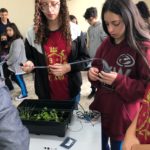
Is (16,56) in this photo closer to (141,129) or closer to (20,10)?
(20,10)

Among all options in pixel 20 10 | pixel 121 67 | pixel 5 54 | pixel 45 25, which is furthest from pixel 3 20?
pixel 121 67

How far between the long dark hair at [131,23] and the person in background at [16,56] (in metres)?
2.34

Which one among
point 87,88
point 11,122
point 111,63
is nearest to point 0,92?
point 11,122

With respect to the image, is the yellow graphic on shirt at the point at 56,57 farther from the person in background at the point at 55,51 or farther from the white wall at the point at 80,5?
the white wall at the point at 80,5

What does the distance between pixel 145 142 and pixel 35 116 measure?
1.89 feet

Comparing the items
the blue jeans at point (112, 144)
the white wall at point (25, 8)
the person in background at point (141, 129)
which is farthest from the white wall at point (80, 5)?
the person in background at point (141, 129)

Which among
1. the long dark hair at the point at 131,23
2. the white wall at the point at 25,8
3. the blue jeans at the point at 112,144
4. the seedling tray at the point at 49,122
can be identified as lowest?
the blue jeans at the point at 112,144

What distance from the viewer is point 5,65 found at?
12.9 feet

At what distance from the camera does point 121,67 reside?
131cm

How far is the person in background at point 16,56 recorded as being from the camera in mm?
3529

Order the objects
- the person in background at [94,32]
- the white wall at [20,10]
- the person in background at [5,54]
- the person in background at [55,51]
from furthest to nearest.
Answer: the white wall at [20,10] < the person in background at [5,54] < the person in background at [94,32] < the person in background at [55,51]

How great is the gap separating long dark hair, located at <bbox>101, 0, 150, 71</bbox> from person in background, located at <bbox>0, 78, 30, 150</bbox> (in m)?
0.71

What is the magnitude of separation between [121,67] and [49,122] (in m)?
0.46

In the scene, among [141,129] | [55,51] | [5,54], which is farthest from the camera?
[5,54]
